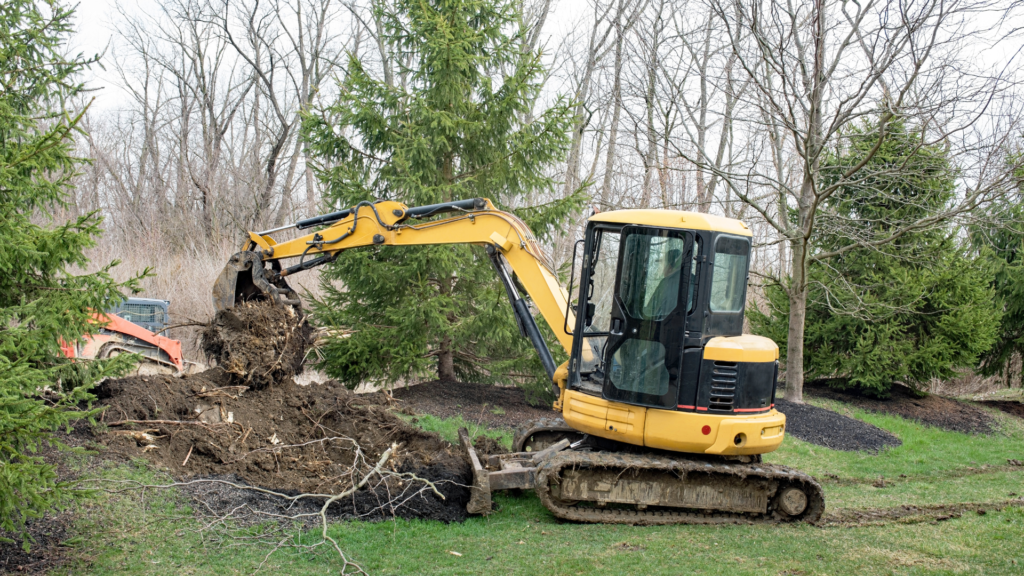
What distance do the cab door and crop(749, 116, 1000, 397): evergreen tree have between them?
8.24 metres

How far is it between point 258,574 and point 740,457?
4.07 meters

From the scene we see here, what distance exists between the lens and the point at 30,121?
17.6 feet

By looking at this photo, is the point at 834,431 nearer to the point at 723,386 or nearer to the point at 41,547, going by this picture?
the point at 723,386

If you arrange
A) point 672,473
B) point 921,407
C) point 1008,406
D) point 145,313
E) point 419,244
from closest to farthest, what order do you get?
point 672,473, point 419,244, point 921,407, point 145,313, point 1008,406

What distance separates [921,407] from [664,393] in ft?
32.5

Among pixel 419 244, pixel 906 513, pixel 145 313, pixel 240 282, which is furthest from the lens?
pixel 145 313

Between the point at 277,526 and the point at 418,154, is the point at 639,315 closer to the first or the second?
the point at 277,526

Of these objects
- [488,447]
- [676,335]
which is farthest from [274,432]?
[676,335]

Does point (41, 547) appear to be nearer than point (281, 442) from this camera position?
Yes

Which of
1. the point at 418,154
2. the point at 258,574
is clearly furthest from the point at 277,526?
the point at 418,154

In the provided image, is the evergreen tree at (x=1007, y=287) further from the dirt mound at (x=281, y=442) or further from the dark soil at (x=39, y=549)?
the dark soil at (x=39, y=549)

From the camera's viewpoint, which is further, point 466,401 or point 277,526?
point 466,401

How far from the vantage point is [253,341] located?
314 inches

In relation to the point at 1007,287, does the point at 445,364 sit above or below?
below
